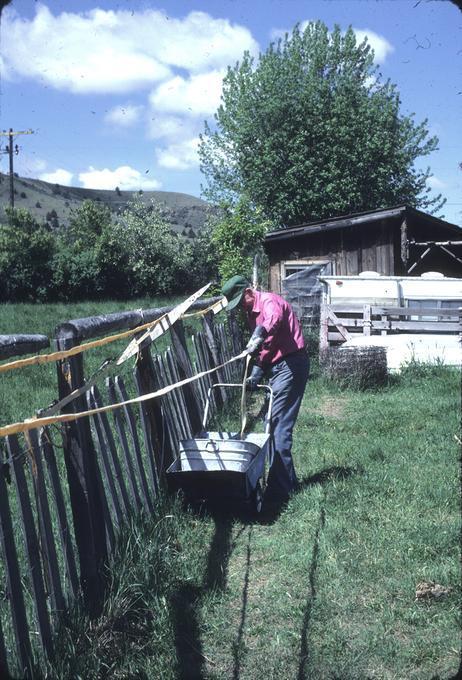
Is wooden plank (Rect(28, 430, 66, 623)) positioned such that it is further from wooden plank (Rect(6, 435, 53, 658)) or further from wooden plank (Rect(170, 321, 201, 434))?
wooden plank (Rect(170, 321, 201, 434))

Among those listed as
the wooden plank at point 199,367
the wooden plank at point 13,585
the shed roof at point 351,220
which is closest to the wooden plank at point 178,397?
the wooden plank at point 199,367

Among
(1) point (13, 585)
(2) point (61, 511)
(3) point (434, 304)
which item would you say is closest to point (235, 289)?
(2) point (61, 511)

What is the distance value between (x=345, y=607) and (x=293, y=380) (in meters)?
2.26

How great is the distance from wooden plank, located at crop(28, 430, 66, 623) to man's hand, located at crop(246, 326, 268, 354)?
8.66ft

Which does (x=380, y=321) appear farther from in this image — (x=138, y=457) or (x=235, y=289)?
(x=138, y=457)

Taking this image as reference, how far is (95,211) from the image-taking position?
5516 centimetres

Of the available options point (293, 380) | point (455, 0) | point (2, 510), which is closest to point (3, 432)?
point (2, 510)

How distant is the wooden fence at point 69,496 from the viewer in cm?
296

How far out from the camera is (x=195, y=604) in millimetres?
4102

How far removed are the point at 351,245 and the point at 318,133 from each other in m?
18.5

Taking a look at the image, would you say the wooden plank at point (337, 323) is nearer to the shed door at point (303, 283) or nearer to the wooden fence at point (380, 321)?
the wooden fence at point (380, 321)

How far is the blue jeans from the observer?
19.1ft

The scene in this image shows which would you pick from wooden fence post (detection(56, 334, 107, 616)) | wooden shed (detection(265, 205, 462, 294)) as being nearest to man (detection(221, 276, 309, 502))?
wooden fence post (detection(56, 334, 107, 616))

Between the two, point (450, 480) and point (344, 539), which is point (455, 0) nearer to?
point (344, 539)
